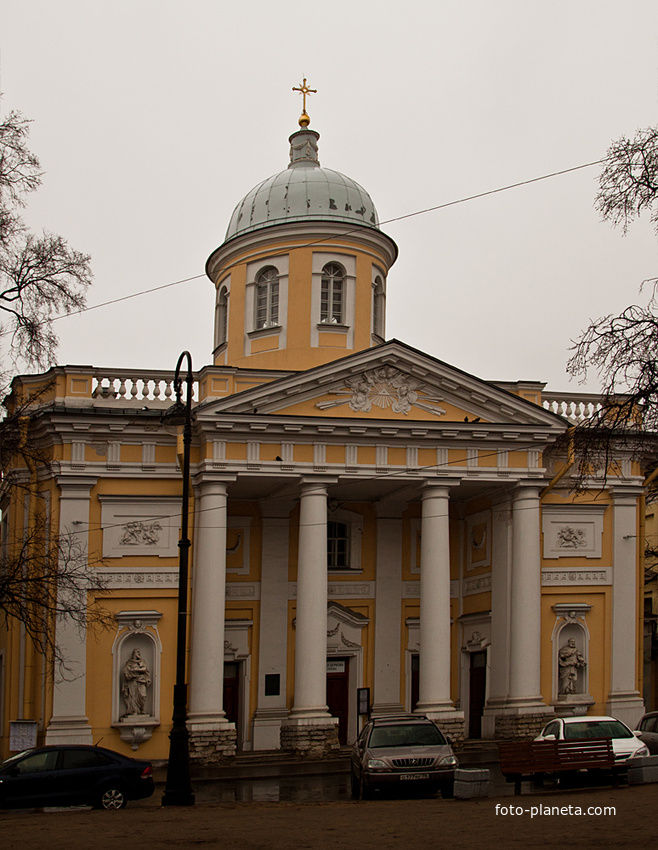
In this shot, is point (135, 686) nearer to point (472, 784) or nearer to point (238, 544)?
point (238, 544)

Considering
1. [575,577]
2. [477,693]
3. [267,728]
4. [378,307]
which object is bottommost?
[267,728]

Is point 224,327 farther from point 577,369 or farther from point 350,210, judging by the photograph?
point 577,369

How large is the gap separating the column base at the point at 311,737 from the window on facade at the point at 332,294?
11436 mm

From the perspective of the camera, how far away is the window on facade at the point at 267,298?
34406 mm

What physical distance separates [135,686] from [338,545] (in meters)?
7.48

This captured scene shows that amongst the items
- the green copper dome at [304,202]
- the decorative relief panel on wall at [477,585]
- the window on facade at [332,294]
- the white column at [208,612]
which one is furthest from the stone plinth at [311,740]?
the green copper dome at [304,202]

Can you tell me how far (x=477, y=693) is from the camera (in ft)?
109

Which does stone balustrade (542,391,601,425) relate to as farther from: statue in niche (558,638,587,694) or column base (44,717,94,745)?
column base (44,717,94,745)

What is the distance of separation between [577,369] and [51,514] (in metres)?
16.1

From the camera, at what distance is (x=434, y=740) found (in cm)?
2106

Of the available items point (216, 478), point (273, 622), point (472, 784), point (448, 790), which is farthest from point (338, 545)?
point (472, 784)

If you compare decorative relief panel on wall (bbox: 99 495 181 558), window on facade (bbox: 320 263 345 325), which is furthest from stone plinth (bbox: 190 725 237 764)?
window on facade (bbox: 320 263 345 325)

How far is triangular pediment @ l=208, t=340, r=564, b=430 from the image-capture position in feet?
96.8

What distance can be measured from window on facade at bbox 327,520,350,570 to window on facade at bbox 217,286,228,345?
6.83m
